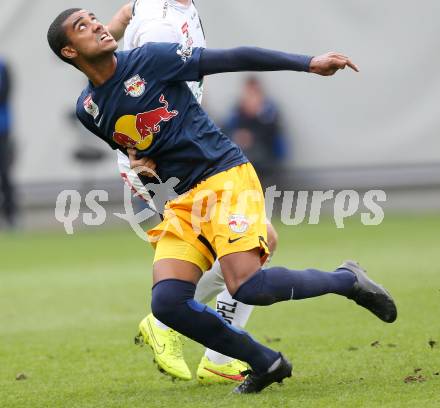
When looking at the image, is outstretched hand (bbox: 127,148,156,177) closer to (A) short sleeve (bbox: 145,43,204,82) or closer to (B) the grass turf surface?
(A) short sleeve (bbox: 145,43,204,82)

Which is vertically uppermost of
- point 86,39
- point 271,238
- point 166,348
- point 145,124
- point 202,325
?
point 86,39

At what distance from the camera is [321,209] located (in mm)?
16969

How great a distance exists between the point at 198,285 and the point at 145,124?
3.59 ft

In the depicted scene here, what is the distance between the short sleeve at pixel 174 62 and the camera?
554 cm

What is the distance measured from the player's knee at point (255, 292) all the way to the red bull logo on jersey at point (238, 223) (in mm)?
229

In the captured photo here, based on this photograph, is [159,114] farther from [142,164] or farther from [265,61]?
[265,61]

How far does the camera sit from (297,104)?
54.4ft

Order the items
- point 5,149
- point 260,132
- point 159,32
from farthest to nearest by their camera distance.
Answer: point 260,132
point 5,149
point 159,32

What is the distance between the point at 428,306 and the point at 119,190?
9.43 meters

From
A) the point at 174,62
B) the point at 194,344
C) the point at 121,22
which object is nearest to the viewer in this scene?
the point at 174,62

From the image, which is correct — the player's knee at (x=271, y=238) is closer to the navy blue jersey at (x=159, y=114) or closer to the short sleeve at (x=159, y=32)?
the navy blue jersey at (x=159, y=114)

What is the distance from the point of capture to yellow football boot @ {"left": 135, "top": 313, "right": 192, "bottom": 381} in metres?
5.76

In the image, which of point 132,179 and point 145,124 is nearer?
point 145,124

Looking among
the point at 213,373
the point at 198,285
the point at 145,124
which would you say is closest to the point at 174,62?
the point at 145,124
